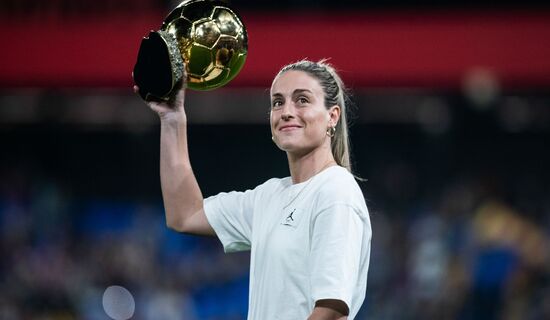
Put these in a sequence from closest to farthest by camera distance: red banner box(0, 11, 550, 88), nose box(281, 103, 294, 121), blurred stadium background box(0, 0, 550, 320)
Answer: nose box(281, 103, 294, 121) → blurred stadium background box(0, 0, 550, 320) → red banner box(0, 11, 550, 88)

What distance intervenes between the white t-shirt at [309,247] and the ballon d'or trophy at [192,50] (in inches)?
17.5

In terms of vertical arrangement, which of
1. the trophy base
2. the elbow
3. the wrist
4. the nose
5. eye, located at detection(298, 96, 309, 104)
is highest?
the trophy base

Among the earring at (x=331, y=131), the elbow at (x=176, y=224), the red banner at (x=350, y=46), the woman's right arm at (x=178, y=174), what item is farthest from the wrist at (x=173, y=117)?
the red banner at (x=350, y=46)

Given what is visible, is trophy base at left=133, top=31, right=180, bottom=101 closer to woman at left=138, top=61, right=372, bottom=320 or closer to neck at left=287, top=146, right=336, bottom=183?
woman at left=138, top=61, right=372, bottom=320

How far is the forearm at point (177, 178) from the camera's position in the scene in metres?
2.89

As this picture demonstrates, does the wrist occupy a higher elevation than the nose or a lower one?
lower

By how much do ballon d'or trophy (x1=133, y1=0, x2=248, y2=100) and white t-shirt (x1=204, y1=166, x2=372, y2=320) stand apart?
0.45 metres

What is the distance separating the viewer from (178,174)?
9.57ft

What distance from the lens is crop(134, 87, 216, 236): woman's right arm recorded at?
288 cm

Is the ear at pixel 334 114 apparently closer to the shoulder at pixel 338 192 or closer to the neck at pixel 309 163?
the neck at pixel 309 163

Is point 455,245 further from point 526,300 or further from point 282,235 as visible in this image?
point 282,235

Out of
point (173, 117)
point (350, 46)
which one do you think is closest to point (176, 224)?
point (173, 117)

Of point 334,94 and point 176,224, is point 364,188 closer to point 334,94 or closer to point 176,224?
point 176,224

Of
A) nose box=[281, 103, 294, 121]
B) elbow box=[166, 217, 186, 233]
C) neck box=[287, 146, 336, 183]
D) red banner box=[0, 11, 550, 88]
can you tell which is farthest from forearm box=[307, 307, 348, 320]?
red banner box=[0, 11, 550, 88]
